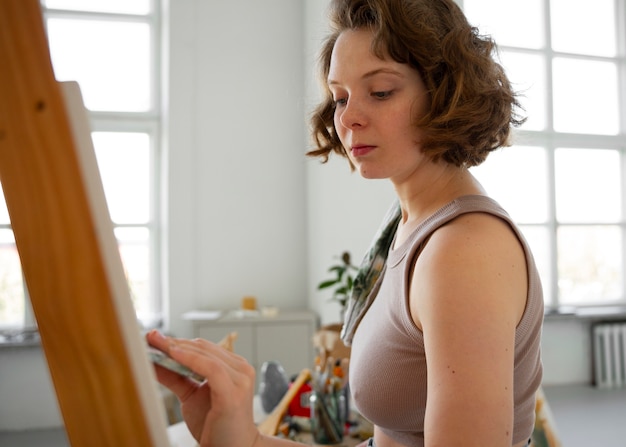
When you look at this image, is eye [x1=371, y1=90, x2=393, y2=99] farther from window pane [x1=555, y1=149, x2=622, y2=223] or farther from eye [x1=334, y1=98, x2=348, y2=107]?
window pane [x1=555, y1=149, x2=622, y2=223]

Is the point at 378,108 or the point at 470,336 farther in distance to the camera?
the point at 378,108

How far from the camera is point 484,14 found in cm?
233

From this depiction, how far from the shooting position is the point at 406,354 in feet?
2.41

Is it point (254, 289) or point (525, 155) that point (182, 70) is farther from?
point (525, 155)

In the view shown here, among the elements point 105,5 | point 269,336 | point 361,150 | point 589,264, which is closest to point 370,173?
point 361,150

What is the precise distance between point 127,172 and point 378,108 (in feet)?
13.4

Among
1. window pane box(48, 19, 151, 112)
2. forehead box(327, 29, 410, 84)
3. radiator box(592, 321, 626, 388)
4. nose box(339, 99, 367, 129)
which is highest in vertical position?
window pane box(48, 19, 151, 112)

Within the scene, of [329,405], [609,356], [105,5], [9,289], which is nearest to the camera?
[329,405]

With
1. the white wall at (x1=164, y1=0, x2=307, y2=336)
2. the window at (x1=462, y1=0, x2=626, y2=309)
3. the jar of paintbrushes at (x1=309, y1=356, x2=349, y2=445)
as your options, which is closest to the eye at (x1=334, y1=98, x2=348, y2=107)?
the jar of paintbrushes at (x1=309, y1=356, x2=349, y2=445)

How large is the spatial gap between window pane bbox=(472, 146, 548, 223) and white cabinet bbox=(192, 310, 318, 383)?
6.40 ft

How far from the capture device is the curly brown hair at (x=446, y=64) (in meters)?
0.79

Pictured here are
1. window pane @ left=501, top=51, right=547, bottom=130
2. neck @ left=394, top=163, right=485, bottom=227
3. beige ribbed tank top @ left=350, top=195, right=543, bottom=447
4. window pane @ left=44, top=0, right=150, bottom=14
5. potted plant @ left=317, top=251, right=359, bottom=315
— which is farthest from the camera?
window pane @ left=44, top=0, right=150, bottom=14

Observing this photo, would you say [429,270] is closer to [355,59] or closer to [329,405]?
[355,59]

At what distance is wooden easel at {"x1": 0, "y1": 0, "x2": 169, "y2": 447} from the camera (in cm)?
33
